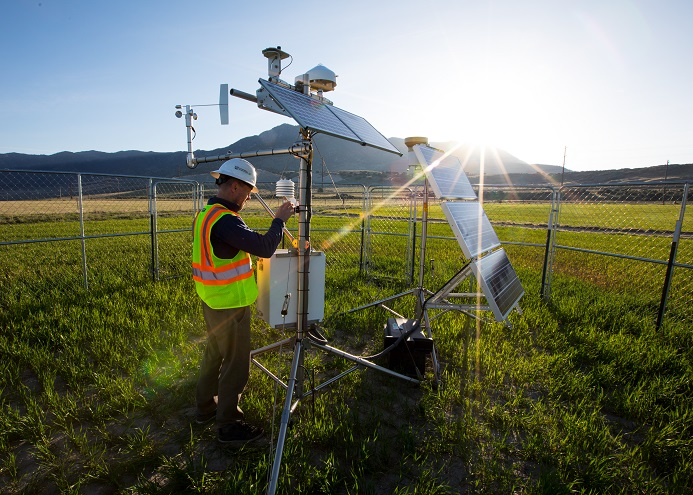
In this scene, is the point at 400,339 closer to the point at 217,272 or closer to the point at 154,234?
the point at 217,272

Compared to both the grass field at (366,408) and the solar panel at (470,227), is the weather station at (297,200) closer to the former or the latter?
the grass field at (366,408)

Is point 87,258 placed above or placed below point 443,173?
below

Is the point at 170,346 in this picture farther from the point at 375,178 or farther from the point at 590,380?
the point at 375,178

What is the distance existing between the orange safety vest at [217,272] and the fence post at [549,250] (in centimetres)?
597

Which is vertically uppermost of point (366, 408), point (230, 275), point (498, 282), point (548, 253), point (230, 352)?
point (230, 275)

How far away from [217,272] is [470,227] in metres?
2.57

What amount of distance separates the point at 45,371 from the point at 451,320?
532 centimetres

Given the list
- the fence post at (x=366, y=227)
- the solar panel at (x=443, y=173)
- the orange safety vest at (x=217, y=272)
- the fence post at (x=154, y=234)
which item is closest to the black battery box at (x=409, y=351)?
the solar panel at (x=443, y=173)

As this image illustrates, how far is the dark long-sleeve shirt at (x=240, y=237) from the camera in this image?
2.73 metres

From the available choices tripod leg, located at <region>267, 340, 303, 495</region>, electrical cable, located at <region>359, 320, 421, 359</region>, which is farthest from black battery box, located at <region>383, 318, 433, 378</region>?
tripod leg, located at <region>267, 340, 303, 495</region>

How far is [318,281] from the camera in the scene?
12.8ft

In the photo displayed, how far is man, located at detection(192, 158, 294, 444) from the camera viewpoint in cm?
278

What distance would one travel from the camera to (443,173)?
4195 millimetres

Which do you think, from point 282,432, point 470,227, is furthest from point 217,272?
point 470,227
